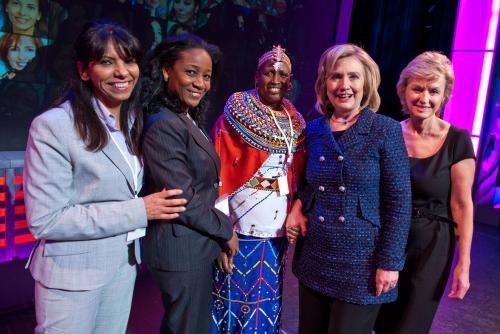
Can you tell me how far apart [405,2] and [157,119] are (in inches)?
197

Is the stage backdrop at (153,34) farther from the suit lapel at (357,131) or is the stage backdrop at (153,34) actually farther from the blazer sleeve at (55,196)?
the suit lapel at (357,131)

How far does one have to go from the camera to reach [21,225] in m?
2.54

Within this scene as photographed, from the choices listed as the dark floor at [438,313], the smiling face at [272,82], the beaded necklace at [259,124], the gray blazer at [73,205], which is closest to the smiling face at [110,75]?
the gray blazer at [73,205]

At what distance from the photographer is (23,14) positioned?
280 centimetres

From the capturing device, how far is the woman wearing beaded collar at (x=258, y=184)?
1942mm

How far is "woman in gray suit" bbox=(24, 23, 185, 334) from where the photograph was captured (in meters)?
1.23

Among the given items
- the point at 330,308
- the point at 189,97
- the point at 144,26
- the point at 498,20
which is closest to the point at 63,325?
the point at 189,97

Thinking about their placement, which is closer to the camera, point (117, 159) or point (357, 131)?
point (117, 159)

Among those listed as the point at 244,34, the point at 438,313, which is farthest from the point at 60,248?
the point at 244,34

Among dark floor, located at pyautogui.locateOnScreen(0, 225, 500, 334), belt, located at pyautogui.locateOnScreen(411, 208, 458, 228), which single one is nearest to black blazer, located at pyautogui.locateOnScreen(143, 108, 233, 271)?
belt, located at pyautogui.locateOnScreen(411, 208, 458, 228)

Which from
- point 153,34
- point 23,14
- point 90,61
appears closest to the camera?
point 90,61

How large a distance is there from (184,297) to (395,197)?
0.87 metres

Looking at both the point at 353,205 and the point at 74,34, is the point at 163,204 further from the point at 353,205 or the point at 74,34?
the point at 74,34

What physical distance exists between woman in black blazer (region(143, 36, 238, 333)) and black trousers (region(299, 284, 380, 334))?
44 centimetres
